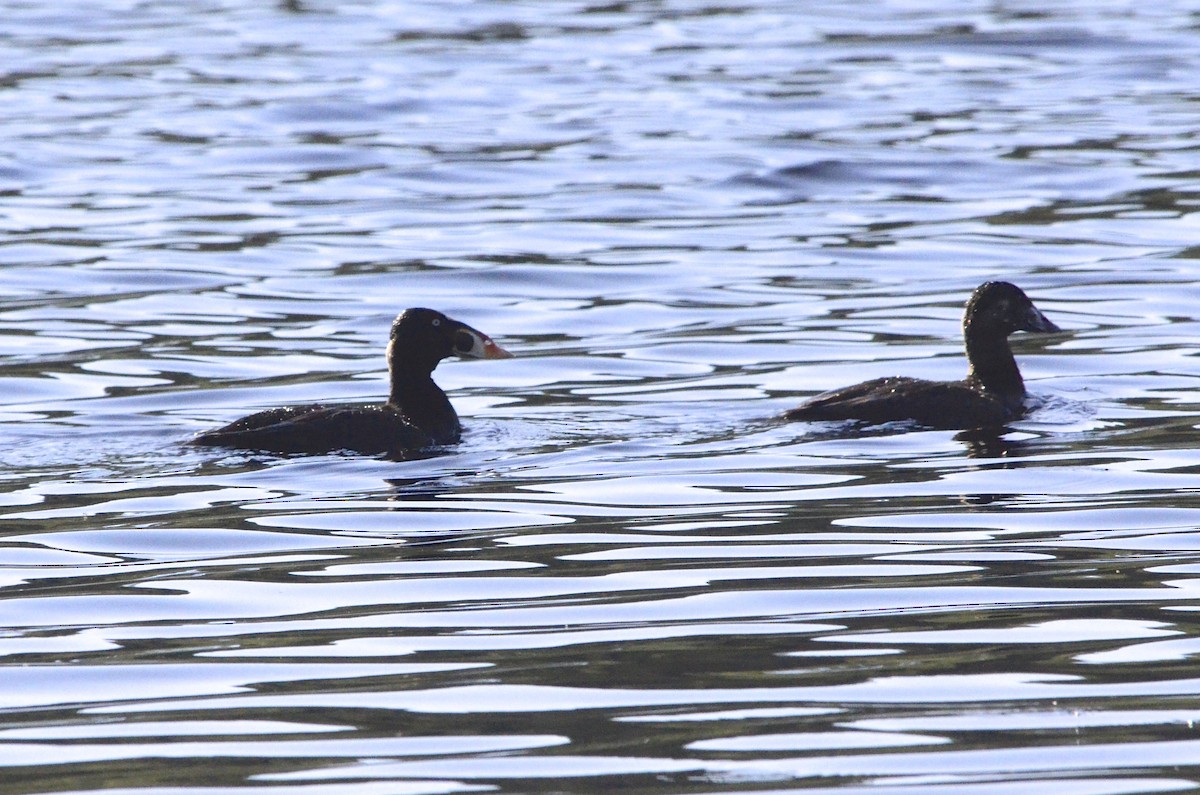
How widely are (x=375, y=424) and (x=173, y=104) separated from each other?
19.9 m

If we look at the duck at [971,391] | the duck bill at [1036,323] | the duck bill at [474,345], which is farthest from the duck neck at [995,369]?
the duck bill at [474,345]

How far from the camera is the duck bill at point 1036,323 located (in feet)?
45.5

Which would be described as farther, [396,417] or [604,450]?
[396,417]

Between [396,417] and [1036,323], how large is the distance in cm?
420

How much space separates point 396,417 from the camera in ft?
40.8

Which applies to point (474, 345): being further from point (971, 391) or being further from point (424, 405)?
point (971, 391)

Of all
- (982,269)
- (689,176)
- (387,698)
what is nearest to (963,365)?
(982,269)

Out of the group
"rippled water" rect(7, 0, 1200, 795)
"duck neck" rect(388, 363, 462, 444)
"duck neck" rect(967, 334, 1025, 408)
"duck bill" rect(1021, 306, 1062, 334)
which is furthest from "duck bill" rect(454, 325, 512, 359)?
"duck bill" rect(1021, 306, 1062, 334)

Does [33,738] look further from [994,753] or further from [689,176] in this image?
Result: [689,176]

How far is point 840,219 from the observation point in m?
22.0

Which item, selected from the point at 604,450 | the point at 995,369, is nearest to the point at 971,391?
the point at 995,369

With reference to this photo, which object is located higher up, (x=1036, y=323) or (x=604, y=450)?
(x=1036, y=323)

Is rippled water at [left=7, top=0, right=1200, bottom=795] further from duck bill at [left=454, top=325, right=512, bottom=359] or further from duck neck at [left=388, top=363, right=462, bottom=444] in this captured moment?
duck bill at [left=454, top=325, right=512, bottom=359]

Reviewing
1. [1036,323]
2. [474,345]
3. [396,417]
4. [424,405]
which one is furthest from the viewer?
[1036,323]
